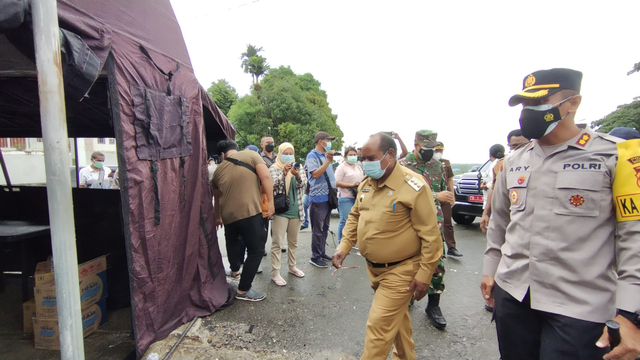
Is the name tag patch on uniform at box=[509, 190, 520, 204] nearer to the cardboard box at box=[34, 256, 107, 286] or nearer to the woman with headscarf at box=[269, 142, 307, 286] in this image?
the woman with headscarf at box=[269, 142, 307, 286]

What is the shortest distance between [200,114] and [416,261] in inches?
115

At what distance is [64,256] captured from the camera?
4.97 ft

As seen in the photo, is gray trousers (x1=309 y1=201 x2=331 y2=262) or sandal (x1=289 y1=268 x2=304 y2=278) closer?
sandal (x1=289 y1=268 x2=304 y2=278)

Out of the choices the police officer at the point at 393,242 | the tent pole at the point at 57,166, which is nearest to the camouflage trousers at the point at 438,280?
the police officer at the point at 393,242

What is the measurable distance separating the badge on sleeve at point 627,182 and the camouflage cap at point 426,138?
2121 millimetres

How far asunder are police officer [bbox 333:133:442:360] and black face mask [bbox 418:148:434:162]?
1.24m

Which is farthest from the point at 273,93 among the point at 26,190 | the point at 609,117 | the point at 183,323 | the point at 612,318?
the point at 612,318

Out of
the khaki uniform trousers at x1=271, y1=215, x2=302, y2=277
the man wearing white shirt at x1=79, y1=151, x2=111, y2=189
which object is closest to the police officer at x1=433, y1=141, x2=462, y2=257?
the khaki uniform trousers at x1=271, y1=215, x2=302, y2=277

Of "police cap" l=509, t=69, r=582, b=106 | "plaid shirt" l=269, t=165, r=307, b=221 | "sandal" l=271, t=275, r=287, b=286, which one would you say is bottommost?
"sandal" l=271, t=275, r=287, b=286

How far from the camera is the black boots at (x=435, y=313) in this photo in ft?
10.6

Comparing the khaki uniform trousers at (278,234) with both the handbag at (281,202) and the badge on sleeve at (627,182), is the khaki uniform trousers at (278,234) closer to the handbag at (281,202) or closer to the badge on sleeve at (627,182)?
the handbag at (281,202)

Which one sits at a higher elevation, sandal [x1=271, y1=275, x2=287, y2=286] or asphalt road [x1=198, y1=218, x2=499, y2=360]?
sandal [x1=271, y1=275, x2=287, y2=286]

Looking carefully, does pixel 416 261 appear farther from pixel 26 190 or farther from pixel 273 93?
pixel 273 93

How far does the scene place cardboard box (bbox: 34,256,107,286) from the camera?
301 cm
